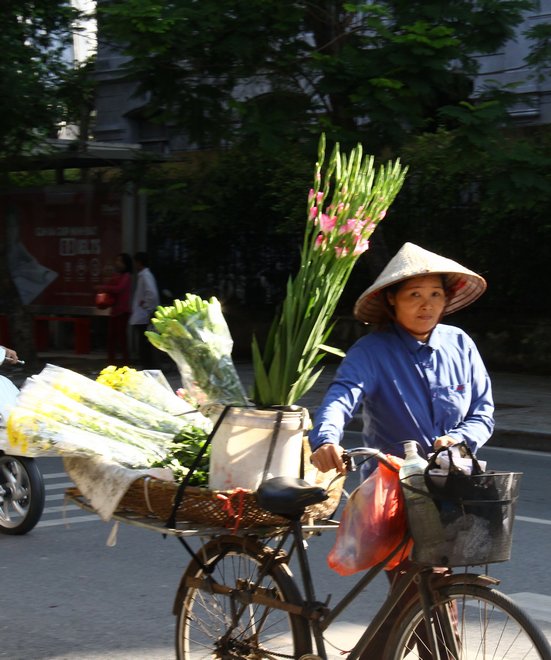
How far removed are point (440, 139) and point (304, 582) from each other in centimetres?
1311

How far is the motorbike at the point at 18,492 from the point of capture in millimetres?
7188

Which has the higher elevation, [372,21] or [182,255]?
[372,21]

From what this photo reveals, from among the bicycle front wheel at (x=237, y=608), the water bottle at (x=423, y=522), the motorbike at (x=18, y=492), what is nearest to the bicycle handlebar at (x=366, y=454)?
the water bottle at (x=423, y=522)

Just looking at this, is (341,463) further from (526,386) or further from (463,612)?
(526,386)

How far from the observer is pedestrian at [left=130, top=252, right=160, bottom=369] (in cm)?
1616

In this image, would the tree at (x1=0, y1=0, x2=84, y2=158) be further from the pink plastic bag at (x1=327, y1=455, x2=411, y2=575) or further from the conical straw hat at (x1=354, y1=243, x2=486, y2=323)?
the pink plastic bag at (x1=327, y1=455, x2=411, y2=575)

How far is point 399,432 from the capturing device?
3773mm

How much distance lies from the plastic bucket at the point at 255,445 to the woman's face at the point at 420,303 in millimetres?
484

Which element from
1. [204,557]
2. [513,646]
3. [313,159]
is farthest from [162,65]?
[513,646]

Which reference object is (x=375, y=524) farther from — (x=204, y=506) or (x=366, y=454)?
(x=204, y=506)

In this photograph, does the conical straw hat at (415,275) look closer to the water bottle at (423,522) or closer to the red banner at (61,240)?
the water bottle at (423,522)

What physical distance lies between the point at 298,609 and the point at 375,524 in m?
0.41

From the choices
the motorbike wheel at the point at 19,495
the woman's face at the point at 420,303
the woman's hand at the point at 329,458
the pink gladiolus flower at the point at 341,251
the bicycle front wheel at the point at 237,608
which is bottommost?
the motorbike wheel at the point at 19,495

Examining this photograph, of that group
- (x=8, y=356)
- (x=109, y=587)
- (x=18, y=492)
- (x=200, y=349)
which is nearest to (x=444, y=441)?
(x=200, y=349)
